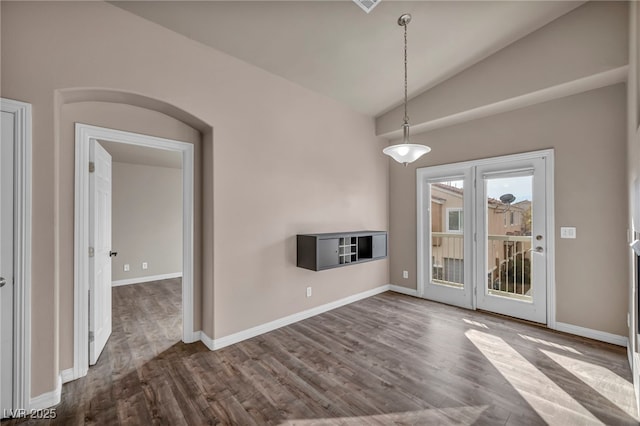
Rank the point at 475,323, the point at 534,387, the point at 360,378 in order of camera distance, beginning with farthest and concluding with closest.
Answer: the point at 475,323
the point at 360,378
the point at 534,387

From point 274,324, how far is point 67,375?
183 centimetres

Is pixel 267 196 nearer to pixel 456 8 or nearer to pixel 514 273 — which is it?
pixel 456 8

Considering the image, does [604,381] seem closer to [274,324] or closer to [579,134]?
[579,134]

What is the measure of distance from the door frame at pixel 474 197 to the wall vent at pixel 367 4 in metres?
2.47

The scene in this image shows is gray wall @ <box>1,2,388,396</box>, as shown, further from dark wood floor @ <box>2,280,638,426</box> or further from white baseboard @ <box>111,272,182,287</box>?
white baseboard @ <box>111,272,182,287</box>

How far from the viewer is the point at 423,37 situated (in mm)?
2992

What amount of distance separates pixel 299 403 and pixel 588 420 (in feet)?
6.27

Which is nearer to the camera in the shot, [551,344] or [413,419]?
[413,419]

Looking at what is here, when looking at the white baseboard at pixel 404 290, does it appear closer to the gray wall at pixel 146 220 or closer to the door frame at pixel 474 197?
the door frame at pixel 474 197

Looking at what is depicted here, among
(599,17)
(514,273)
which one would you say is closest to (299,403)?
(514,273)

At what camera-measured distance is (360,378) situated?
2326 millimetres

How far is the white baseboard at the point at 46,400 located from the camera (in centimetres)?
193

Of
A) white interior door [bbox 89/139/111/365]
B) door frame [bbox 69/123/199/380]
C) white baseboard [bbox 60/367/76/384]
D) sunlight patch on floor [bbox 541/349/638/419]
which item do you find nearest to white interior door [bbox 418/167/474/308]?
sunlight patch on floor [bbox 541/349/638/419]

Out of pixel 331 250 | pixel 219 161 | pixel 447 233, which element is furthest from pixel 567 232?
pixel 219 161
